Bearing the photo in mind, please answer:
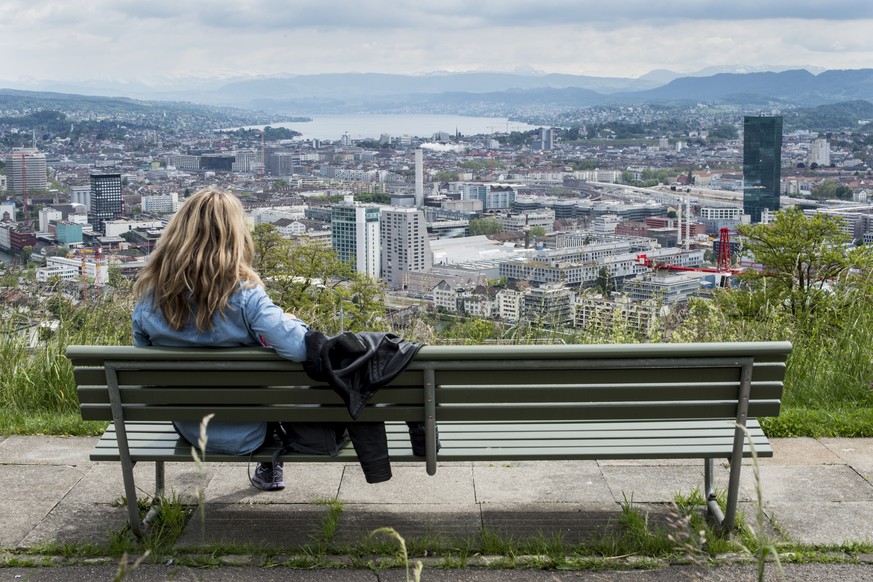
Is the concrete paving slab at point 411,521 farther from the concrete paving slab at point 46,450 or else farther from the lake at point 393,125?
the lake at point 393,125

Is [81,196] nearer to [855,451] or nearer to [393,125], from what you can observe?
[855,451]

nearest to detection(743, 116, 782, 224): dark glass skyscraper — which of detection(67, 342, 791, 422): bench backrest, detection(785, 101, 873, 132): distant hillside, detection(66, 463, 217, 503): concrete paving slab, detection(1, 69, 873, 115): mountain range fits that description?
detection(785, 101, 873, 132): distant hillside

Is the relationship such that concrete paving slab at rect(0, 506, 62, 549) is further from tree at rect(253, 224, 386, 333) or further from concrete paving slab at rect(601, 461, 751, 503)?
tree at rect(253, 224, 386, 333)

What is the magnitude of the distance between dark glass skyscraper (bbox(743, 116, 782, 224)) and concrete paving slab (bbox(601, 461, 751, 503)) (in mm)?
51743

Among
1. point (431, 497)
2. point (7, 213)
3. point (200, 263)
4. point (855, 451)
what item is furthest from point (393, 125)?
point (200, 263)

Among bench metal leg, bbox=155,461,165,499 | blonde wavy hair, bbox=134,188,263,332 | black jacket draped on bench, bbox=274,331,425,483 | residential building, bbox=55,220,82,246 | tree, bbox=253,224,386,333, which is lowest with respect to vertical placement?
residential building, bbox=55,220,82,246

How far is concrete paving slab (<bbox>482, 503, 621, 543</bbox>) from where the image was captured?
2.64 meters

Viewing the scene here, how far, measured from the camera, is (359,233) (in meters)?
42.0

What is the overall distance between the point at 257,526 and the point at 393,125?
450 feet

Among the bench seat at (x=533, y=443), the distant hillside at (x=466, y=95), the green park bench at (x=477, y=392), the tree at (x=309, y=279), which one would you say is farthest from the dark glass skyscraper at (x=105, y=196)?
the green park bench at (x=477, y=392)

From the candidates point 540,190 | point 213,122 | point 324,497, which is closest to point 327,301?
point 324,497

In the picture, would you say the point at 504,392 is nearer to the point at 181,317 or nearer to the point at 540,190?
the point at 181,317

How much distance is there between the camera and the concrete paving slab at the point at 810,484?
292 cm

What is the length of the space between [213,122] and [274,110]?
156 feet
